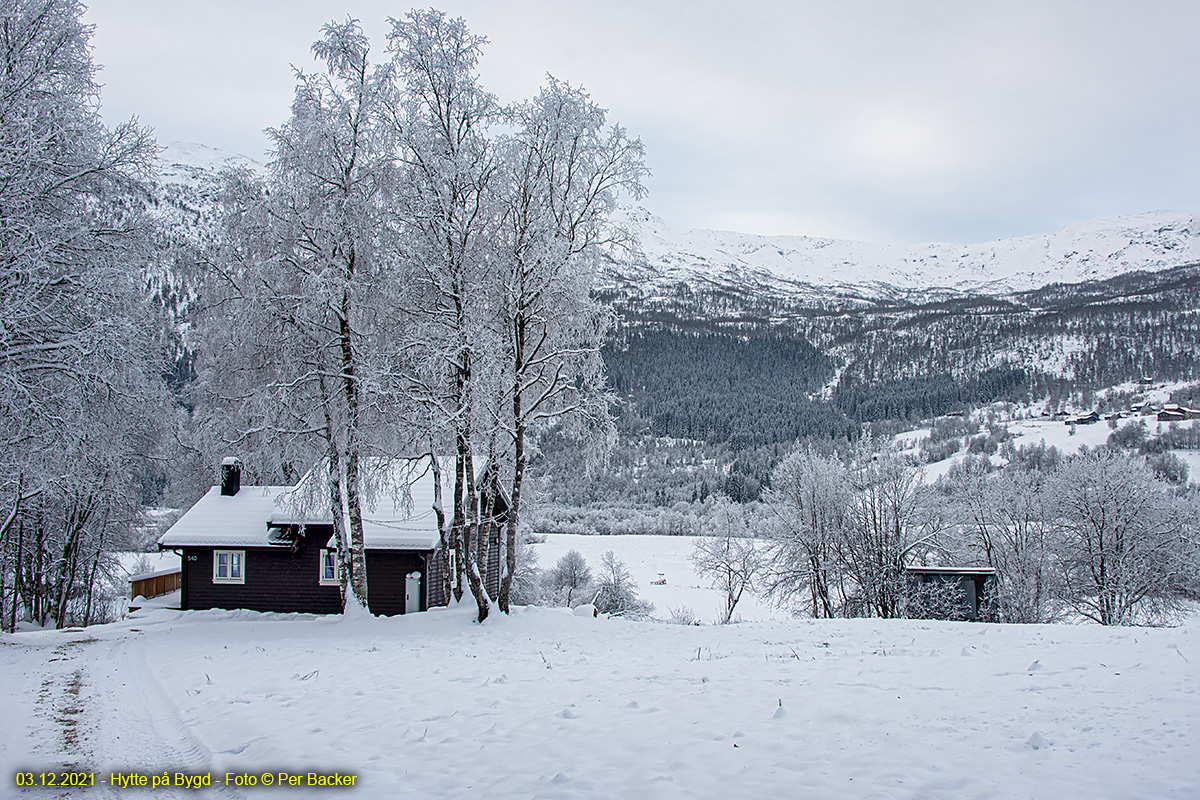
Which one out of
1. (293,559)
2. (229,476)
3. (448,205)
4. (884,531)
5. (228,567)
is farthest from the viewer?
(884,531)

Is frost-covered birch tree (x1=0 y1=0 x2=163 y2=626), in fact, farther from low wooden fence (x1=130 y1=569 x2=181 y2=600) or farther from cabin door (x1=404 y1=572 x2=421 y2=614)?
low wooden fence (x1=130 y1=569 x2=181 y2=600)

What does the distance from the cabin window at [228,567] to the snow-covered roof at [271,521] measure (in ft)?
1.75

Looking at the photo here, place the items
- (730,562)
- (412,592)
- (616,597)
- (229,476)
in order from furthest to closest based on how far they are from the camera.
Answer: (730,562) → (616,597) → (229,476) → (412,592)

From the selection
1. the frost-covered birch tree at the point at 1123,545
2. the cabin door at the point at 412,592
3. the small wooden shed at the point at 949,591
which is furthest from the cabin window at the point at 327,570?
the frost-covered birch tree at the point at 1123,545

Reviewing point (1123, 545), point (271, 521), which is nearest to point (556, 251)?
point (271, 521)

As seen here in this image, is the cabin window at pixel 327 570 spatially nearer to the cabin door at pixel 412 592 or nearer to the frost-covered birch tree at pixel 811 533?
the cabin door at pixel 412 592

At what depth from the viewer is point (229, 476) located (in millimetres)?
23031

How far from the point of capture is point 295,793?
5.65 m

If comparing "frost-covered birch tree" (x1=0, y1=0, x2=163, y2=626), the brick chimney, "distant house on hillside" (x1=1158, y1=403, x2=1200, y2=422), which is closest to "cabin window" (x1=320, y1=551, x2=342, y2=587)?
the brick chimney

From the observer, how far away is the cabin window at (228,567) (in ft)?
69.9

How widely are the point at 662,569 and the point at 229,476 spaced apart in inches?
2003

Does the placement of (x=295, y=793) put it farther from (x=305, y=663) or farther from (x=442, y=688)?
(x=305, y=663)

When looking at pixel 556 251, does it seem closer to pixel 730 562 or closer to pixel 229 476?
pixel 229 476

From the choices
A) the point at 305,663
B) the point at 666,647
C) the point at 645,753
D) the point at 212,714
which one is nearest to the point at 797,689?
the point at 645,753
